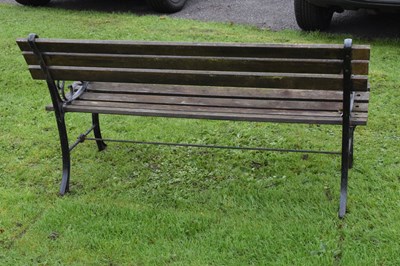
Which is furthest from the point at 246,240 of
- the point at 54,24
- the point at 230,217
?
the point at 54,24

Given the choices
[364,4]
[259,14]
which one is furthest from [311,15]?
[259,14]

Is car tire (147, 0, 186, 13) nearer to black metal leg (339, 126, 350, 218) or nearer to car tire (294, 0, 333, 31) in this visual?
car tire (294, 0, 333, 31)

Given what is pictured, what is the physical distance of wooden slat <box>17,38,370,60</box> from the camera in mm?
2940

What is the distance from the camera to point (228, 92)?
376cm

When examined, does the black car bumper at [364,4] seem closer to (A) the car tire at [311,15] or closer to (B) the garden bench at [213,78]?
(A) the car tire at [311,15]

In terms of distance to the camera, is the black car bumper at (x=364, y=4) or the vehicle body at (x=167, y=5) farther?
the vehicle body at (x=167, y=5)

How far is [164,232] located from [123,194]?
1.85 feet

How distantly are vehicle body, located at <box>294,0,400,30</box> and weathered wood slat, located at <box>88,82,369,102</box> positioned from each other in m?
2.95

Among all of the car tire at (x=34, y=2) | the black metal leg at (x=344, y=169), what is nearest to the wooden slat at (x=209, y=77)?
the black metal leg at (x=344, y=169)

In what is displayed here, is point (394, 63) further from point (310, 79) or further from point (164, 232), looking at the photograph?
point (164, 232)

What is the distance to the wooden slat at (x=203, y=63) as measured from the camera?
300 centimetres

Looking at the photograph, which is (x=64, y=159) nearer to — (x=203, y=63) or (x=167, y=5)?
(x=203, y=63)

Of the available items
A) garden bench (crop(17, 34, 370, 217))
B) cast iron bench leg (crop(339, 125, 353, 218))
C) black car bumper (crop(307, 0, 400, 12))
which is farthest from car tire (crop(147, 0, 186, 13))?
cast iron bench leg (crop(339, 125, 353, 218))

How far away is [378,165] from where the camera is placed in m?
3.92
